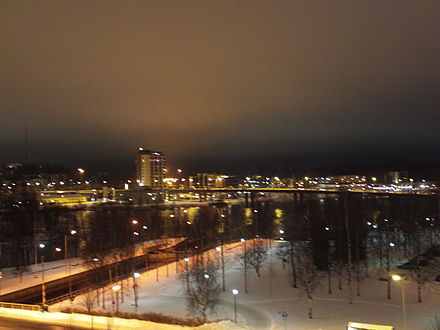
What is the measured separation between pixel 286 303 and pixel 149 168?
90.8 m

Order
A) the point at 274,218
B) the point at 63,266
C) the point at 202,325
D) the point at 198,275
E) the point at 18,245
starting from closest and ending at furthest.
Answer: the point at 202,325
the point at 198,275
the point at 63,266
the point at 18,245
the point at 274,218

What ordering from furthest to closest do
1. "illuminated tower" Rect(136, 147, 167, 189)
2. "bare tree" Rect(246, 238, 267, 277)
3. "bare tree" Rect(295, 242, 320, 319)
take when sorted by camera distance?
"illuminated tower" Rect(136, 147, 167, 189), "bare tree" Rect(246, 238, 267, 277), "bare tree" Rect(295, 242, 320, 319)

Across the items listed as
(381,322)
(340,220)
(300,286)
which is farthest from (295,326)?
(340,220)

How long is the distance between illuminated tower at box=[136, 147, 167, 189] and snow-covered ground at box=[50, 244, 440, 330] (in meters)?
84.8

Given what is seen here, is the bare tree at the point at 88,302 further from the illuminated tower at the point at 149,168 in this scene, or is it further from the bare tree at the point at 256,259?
the illuminated tower at the point at 149,168

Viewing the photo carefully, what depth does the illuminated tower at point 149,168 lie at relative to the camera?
102 meters

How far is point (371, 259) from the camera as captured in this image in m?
19.4

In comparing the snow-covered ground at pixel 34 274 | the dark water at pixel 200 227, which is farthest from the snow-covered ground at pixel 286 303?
the snow-covered ground at pixel 34 274

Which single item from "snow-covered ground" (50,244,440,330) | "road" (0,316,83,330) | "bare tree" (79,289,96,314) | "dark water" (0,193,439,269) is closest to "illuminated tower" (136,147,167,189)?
"dark water" (0,193,439,269)

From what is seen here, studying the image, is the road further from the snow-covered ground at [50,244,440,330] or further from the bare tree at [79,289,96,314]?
the snow-covered ground at [50,244,440,330]

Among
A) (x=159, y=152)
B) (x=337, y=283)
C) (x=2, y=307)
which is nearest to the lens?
(x=2, y=307)

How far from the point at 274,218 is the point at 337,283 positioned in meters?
23.0

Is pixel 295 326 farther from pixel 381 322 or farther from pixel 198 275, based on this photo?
pixel 198 275

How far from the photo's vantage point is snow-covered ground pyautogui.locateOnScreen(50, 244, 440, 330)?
40.8 feet
